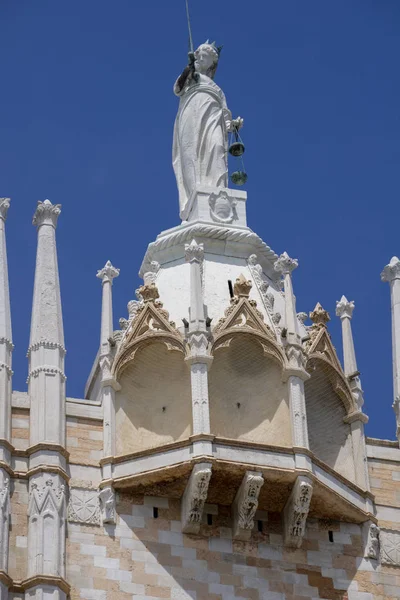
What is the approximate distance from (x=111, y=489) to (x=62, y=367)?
185cm

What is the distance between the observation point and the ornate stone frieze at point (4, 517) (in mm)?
26750

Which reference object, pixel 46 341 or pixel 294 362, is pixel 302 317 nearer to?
pixel 294 362

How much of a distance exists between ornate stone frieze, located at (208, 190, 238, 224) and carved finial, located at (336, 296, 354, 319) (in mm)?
1917

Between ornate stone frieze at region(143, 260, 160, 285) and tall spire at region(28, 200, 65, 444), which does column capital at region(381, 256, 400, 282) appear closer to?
ornate stone frieze at region(143, 260, 160, 285)

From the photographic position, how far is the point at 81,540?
27.5 meters

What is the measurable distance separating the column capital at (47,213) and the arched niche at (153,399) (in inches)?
89.5

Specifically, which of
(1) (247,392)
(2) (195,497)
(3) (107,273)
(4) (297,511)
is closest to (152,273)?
(3) (107,273)

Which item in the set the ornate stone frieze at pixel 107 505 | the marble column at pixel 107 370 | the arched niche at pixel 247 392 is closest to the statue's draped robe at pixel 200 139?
the marble column at pixel 107 370

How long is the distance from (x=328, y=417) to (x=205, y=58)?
6107 millimetres

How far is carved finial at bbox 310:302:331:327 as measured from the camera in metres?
29.9

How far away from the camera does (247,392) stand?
2922 cm

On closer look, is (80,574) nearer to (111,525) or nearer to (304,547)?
(111,525)

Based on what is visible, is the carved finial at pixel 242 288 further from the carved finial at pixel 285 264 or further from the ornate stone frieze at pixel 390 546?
the ornate stone frieze at pixel 390 546

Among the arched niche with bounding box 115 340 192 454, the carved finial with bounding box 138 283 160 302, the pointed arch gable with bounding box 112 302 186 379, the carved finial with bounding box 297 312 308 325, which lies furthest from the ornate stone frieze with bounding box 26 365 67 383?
the carved finial with bounding box 297 312 308 325
